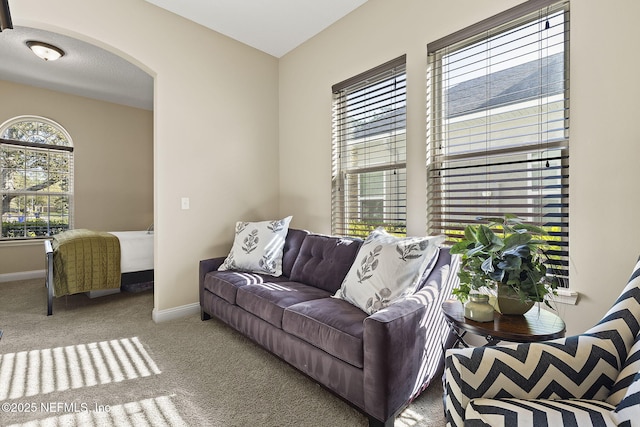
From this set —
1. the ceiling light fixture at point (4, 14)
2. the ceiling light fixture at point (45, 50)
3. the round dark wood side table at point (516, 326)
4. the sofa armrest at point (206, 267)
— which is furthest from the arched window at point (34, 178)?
the round dark wood side table at point (516, 326)

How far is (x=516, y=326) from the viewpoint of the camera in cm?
135

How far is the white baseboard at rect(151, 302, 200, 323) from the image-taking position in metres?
2.93

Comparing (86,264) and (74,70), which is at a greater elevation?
(74,70)

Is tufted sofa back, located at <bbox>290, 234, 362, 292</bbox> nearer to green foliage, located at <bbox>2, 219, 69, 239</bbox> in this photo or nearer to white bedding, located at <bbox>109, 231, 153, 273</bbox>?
white bedding, located at <bbox>109, 231, 153, 273</bbox>

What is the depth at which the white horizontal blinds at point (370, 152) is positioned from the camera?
2.63m

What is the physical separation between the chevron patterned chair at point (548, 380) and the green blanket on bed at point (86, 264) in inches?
142

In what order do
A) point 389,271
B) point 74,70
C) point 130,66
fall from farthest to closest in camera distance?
point 74,70
point 130,66
point 389,271

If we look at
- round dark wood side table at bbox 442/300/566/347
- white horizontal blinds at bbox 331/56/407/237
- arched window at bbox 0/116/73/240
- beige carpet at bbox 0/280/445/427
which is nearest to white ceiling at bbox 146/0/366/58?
white horizontal blinds at bbox 331/56/407/237

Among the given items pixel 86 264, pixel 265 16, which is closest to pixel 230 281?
pixel 86 264

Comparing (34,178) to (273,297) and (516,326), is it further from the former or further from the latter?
(516,326)

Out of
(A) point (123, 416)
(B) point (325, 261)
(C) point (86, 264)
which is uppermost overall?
(B) point (325, 261)

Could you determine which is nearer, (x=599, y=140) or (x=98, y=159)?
(x=599, y=140)

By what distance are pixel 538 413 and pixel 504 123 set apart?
171 cm

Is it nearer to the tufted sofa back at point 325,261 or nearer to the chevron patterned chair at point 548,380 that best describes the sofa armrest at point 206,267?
the tufted sofa back at point 325,261
